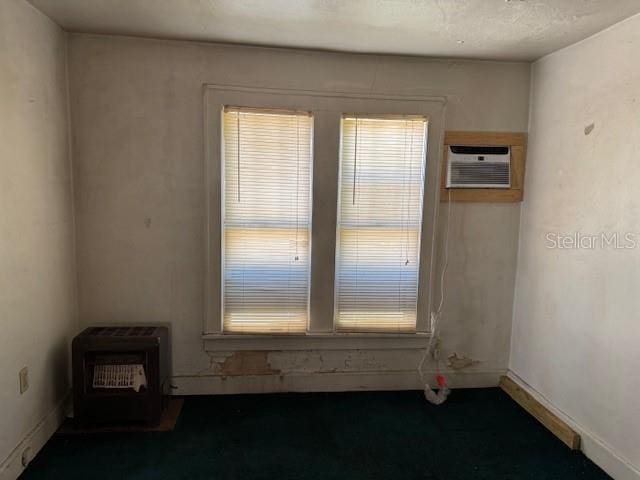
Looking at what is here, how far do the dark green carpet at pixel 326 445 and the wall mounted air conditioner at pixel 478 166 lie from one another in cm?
158

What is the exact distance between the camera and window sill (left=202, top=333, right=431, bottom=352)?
113 inches

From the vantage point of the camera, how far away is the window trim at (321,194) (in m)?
2.72

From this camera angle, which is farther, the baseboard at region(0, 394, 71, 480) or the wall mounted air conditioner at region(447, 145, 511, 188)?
the wall mounted air conditioner at region(447, 145, 511, 188)

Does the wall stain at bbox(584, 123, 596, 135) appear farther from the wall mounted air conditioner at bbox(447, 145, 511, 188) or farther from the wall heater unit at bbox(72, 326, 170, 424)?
the wall heater unit at bbox(72, 326, 170, 424)

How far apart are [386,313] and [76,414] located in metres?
2.08

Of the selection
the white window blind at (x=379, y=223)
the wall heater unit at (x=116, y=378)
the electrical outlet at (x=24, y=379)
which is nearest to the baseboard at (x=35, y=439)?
the wall heater unit at (x=116, y=378)

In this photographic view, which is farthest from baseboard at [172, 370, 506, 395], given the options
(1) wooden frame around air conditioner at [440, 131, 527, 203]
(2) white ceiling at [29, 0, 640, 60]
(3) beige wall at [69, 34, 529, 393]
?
(2) white ceiling at [29, 0, 640, 60]

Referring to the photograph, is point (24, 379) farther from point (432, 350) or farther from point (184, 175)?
point (432, 350)

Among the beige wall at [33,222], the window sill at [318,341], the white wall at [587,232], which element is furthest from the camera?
the window sill at [318,341]

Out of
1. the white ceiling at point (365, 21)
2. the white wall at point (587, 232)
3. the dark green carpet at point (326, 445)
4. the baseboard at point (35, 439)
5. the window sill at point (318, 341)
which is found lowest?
the dark green carpet at point (326, 445)

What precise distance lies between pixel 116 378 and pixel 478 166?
278 cm

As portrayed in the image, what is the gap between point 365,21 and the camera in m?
2.22

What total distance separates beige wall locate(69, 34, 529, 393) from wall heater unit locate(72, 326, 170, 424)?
326 millimetres

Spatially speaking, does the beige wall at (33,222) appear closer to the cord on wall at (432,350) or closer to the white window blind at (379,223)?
the white window blind at (379,223)
